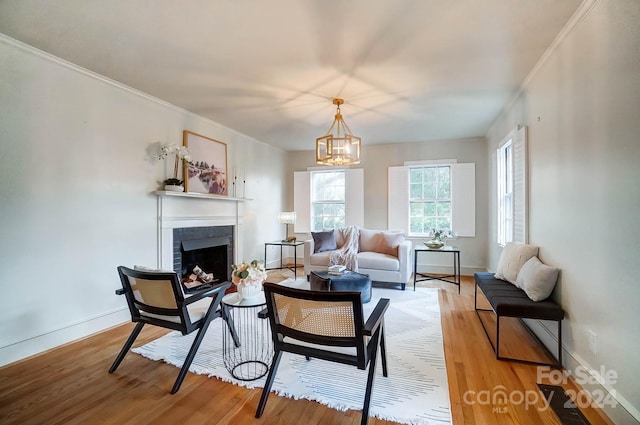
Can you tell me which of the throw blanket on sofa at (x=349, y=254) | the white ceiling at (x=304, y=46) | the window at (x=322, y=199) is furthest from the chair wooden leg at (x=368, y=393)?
the window at (x=322, y=199)

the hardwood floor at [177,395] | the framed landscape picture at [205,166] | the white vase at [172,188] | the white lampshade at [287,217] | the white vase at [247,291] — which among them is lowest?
the hardwood floor at [177,395]

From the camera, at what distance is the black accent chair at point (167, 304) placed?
2.04 metres

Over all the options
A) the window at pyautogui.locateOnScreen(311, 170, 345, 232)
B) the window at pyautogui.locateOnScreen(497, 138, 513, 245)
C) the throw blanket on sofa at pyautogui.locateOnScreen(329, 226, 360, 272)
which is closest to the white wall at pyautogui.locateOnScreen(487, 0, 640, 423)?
the window at pyautogui.locateOnScreen(497, 138, 513, 245)

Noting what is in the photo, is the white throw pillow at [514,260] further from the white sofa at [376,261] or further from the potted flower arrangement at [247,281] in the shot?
the potted flower arrangement at [247,281]

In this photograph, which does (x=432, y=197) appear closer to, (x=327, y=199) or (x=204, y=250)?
(x=327, y=199)

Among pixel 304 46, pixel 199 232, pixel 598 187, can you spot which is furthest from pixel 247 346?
pixel 598 187

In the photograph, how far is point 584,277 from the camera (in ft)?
6.59

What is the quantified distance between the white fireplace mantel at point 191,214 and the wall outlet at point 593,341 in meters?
4.11

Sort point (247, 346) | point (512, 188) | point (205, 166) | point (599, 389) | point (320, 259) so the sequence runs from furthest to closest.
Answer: point (320, 259) < point (205, 166) < point (512, 188) < point (247, 346) < point (599, 389)

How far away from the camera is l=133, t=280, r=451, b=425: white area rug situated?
1.81m

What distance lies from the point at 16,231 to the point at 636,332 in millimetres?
4223

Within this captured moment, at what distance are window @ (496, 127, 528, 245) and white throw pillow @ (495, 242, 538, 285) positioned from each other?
213mm

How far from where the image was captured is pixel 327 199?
6547 mm

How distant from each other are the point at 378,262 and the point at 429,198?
2.04m
